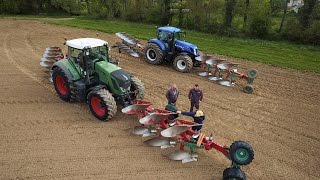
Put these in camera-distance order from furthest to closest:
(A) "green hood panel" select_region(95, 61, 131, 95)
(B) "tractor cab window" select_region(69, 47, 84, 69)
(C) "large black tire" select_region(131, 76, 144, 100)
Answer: (C) "large black tire" select_region(131, 76, 144, 100) → (B) "tractor cab window" select_region(69, 47, 84, 69) → (A) "green hood panel" select_region(95, 61, 131, 95)

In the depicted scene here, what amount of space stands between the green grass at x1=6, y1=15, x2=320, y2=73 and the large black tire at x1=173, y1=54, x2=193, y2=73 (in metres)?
3.97

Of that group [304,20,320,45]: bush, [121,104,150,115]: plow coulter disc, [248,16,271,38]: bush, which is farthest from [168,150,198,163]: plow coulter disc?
[248,16,271,38]: bush

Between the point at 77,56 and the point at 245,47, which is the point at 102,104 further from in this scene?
the point at 245,47

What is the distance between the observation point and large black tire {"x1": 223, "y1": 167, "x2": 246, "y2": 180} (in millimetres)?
7340

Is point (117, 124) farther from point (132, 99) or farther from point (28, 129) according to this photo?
point (28, 129)

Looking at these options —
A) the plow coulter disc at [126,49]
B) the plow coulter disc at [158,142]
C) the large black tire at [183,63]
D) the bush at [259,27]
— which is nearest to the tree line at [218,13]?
the bush at [259,27]

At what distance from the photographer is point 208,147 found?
26.4 ft

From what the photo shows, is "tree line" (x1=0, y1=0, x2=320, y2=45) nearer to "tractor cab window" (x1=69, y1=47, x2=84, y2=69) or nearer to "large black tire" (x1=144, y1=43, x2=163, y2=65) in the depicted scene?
"large black tire" (x1=144, y1=43, x2=163, y2=65)

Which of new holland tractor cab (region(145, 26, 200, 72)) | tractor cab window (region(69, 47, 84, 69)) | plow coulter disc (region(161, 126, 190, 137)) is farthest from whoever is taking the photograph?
new holland tractor cab (region(145, 26, 200, 72))

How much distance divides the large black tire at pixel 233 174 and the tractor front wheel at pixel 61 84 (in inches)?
225

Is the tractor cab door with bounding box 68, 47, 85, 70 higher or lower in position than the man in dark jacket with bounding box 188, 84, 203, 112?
higher

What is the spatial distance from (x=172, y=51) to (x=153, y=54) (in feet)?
3.09

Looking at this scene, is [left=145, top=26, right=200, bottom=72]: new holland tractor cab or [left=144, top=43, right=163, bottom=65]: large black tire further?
[left=144, top=43, right=163, bottom=65]: large black tire

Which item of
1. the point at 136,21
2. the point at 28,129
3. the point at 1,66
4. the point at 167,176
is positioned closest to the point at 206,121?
the point at 167,176
